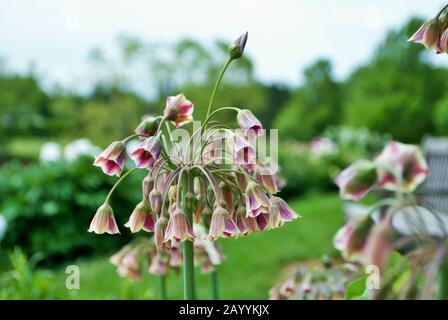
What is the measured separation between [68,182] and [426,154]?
364cm

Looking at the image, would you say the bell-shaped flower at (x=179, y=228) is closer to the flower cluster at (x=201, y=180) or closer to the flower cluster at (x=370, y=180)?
the flower cluster at (x=201, y=180)

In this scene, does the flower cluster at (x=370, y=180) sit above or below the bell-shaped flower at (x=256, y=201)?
below

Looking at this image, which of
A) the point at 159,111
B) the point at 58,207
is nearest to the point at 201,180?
the point at 58,207

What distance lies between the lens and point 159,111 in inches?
819

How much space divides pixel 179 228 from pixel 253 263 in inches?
190

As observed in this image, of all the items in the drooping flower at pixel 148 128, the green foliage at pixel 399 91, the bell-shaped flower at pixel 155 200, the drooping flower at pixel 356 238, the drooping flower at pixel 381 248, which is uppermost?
the green foliage at pixel 399 91

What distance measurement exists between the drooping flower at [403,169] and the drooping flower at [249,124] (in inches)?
9.4

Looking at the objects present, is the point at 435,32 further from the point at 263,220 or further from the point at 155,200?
the point at 155,200

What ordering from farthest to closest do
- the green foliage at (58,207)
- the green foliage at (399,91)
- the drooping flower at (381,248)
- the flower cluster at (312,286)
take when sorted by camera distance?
the green foliage at (399,91)
the green foliage at (58,207)
the flower cluster at (312,286)
the drooping flower at (381,248)

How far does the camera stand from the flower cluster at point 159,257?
137cm

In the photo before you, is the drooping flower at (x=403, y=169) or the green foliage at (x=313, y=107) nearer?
the drooping flower at (x=403, y=169)

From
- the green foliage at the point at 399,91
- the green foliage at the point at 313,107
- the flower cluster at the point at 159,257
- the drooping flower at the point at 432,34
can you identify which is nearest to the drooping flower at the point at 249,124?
the drooping flower at the point at 432,34

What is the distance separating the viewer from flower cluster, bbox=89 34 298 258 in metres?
0.91

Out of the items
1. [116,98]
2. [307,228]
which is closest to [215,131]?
[307,228]
